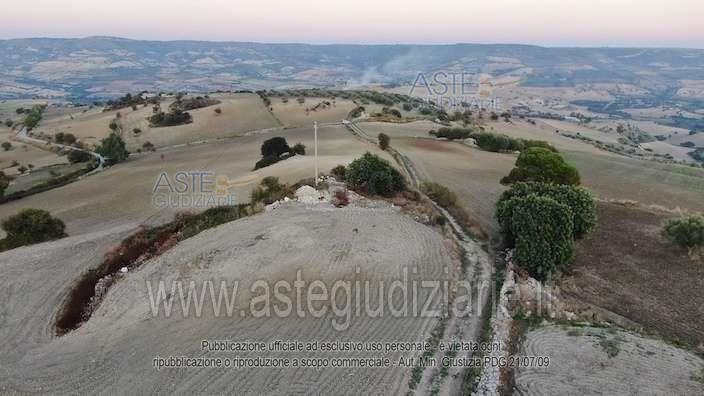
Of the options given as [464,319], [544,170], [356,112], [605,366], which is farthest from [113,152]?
[605,366]

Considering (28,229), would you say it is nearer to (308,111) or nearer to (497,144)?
(497,144)

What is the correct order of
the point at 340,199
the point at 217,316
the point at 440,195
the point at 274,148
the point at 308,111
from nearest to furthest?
the point at 217,316 < the point at 340,199 < the point at 440,195 < the point at 274,148 < the point at 308,111

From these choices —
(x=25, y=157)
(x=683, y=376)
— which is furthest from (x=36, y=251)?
(x=25, y=157)

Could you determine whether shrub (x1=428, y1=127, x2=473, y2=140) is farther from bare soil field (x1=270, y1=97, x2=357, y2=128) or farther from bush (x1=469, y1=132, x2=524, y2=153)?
bare soil field (x1=270, y1=97, x2=357, y2=128)

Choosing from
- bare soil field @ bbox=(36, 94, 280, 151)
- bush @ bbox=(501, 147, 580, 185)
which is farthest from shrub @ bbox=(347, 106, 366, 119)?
bush @ bbox=(501, 147, 580, 185)

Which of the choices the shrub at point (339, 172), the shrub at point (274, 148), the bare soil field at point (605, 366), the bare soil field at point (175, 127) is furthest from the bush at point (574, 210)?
the bare soil field at point (175, 127)

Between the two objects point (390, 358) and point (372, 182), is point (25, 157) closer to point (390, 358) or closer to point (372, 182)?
point (372, 182)
